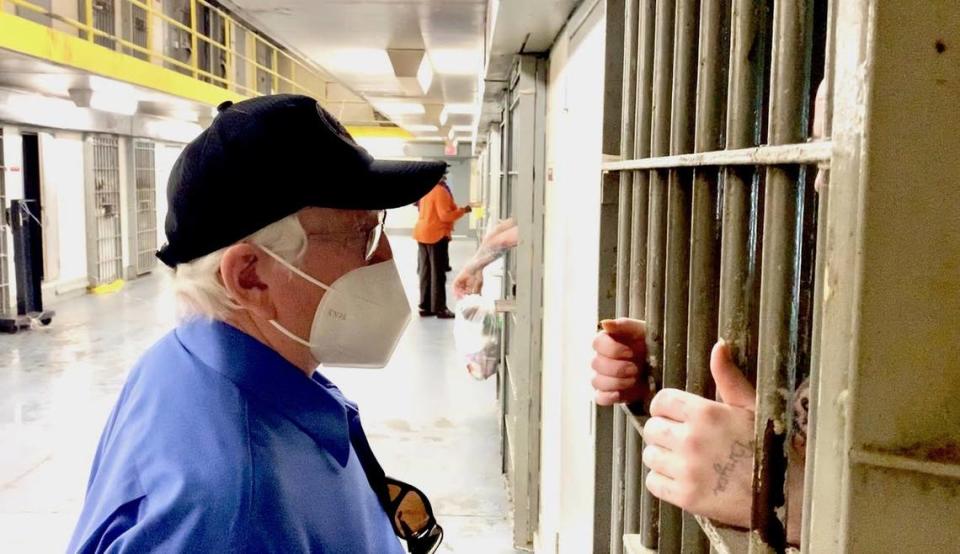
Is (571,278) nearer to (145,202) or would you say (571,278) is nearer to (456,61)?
(456,61)

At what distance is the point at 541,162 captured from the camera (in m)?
3.61

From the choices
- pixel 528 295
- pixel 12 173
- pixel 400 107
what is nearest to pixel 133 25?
pixel 12 173

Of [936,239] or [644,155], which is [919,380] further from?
[644,155]

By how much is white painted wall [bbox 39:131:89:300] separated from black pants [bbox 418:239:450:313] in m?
4.66

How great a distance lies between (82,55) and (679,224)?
6266 millimetres

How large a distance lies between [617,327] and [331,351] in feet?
1.74

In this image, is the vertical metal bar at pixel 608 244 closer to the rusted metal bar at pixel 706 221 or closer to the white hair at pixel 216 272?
the rusted metal bar at pixel 706 221

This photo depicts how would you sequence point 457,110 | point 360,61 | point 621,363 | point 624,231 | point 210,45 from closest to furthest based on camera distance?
point 621,363
point 624,231
point 360,61
point 457,110
point 210,45

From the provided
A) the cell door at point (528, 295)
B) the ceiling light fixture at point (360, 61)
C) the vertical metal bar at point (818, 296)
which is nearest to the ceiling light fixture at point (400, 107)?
the ceiling light fixture at point (360, 61)

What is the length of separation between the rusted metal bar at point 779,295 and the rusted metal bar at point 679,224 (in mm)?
395

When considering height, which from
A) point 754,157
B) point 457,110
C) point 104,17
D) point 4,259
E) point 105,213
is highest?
point 104,17

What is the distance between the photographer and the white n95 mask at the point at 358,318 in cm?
143

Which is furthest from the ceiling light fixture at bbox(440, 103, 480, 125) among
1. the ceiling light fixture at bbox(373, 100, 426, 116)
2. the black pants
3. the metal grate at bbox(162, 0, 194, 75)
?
the metal grate at bbox(162, 0, 194, 75)

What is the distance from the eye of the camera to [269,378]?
1242mm
